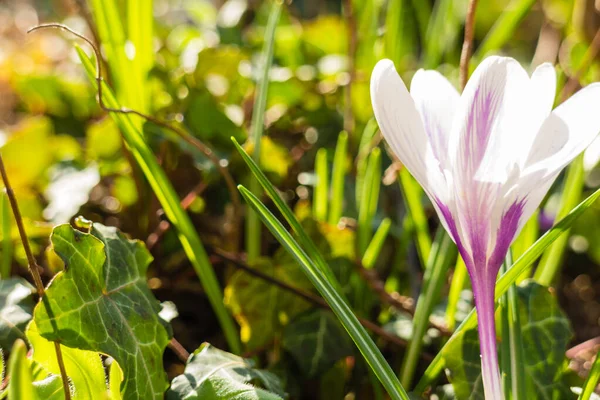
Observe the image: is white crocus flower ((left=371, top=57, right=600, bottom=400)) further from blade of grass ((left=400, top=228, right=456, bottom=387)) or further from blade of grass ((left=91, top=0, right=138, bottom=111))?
blade of grass ((left=91, top=0, right=138, bottom=111))

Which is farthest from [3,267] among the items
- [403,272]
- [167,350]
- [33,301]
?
[403,272]

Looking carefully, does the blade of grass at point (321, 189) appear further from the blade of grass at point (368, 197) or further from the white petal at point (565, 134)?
the white petal at point (565, 134)

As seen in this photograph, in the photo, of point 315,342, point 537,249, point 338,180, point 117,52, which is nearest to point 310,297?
point 315,342

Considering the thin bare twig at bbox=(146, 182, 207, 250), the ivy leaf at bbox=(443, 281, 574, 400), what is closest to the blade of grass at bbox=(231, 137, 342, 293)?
the ivy leaf at bbox=(443, 281, 574, 400)

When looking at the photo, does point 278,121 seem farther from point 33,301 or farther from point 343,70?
point 33,301

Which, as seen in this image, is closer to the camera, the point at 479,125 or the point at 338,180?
the point at 479,125

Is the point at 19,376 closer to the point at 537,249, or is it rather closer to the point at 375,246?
the point at 537,249
